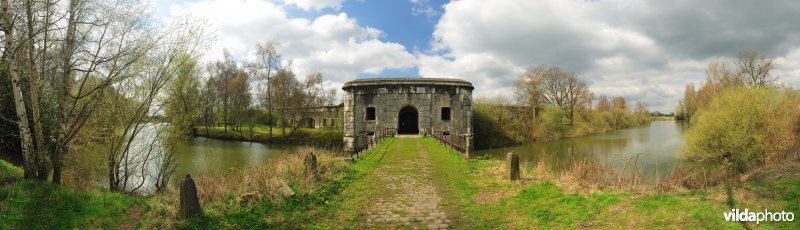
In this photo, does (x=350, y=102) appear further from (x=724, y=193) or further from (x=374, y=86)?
(x=724, y=193)

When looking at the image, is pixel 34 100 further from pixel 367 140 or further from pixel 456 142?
pixel 456 142

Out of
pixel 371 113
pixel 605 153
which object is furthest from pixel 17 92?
pixel 371 113

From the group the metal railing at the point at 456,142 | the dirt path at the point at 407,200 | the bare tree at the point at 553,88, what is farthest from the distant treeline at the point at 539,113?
the dirt path at the point at 407,200

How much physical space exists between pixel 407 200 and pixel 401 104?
17789 mm

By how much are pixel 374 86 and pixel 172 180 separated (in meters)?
13.3

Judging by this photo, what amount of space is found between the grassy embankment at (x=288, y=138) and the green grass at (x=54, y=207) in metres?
22.2

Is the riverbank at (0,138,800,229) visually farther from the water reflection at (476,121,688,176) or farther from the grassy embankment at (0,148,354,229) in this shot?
the water reflection at (476,121,688,176)

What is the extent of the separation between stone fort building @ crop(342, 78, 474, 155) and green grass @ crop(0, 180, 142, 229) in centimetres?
1807

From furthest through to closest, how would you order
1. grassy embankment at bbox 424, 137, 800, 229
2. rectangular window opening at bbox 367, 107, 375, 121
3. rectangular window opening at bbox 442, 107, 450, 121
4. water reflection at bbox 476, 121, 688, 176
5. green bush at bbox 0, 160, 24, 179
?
rectangular window opening at bbox 442, 107, 450, 121 → rectangular window opening at bbox 367, 107, 375, 121 → water reflection at bbox 476, 121, 688, 176 → green bush at bbox 0, 160, 24, 179 → grassy embankment at bbox 424, 137, 800, 229

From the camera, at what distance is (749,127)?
14.2 meters

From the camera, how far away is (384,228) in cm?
572

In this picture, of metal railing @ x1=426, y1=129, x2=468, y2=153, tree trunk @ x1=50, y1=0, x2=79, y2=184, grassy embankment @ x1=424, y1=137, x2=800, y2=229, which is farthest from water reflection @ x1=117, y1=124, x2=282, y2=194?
grassy embankment @ x1=424, y1=137, x2=800, y2=229

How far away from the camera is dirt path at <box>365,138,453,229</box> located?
6.04m

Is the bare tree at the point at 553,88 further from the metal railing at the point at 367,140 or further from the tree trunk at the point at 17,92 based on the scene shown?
the tree trunk at the point at 17,92
